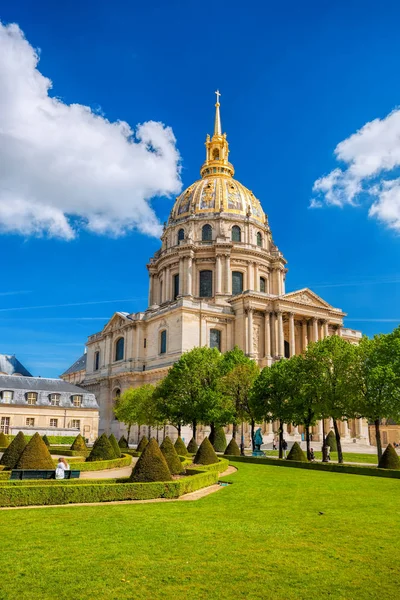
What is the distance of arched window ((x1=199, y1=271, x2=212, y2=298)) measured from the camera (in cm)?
7888

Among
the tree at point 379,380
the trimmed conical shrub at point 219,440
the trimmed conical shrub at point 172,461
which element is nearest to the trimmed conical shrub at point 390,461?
the tree at point 379,380

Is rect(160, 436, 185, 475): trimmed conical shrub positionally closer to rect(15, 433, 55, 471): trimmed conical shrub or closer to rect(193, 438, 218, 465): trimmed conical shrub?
rect(193, 438, 218, 465): trimmed conical shrub

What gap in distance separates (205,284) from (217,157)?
92.6 ft

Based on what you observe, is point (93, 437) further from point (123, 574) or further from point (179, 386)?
point (123, 574)

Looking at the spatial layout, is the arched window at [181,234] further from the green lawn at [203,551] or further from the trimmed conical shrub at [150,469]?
the green lawn at [203,551]

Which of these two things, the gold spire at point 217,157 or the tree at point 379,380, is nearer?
the tree at point 379,380

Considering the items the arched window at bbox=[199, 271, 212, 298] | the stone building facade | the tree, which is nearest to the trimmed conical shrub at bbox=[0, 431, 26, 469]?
the tree

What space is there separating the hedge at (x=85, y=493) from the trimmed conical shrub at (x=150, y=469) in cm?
83

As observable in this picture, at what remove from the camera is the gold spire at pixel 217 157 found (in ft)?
302

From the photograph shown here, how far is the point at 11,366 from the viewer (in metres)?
90.1

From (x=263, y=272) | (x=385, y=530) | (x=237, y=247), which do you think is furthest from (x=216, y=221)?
(x=385, y=530)

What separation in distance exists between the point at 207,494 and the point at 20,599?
11.4 m


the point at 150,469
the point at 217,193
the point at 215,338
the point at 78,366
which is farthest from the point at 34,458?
the point at 78,366

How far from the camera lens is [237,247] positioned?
79812 mm
